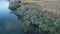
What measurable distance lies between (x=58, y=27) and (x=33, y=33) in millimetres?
2093

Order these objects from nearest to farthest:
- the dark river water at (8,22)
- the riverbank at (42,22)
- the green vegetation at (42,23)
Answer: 1. the green vegetation at (42,23)
2. the riverbank at (42,22)
3. the dark river water at (8,22)

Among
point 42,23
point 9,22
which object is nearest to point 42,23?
point 42,23

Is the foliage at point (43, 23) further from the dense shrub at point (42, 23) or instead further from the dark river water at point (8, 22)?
the dark river water at point (8, 22)

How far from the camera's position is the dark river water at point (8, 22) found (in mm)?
12237

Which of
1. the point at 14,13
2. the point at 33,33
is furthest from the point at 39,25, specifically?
the point at 14,13

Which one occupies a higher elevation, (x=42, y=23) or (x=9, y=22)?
(x=42, y=23)

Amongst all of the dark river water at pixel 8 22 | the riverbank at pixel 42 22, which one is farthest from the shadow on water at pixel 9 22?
the riverbank at pixel 42 22

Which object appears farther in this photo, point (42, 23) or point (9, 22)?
point (9, 22)

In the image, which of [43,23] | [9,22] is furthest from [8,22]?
[43,23]

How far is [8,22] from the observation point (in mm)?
14180

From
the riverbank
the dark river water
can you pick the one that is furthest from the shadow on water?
the riverbank

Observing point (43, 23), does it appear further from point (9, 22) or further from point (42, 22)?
point (9, 22)

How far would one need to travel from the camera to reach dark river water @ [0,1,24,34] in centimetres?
1224

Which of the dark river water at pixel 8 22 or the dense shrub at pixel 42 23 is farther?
the dark river water at pixel 8 22
